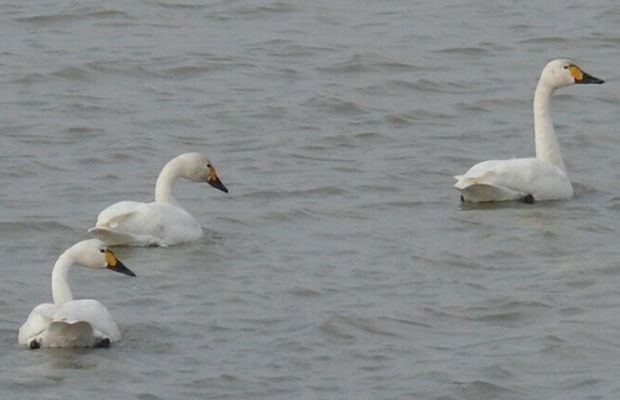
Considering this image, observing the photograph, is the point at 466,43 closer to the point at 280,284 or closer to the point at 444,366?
the point at 280,284

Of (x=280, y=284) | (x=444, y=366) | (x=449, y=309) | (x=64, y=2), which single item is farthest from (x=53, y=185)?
(x=64, y=2)

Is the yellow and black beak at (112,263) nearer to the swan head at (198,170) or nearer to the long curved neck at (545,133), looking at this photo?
the swan head at (198,170)

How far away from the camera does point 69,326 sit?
10656 mm

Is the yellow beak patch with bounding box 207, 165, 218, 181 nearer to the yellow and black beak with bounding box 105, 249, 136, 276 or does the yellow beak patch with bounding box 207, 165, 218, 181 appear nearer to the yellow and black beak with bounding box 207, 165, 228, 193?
the yellow and black beak with bounding box 207, 165, 228, 193

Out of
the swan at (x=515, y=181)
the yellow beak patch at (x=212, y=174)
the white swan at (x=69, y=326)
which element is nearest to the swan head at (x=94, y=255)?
the white swan at (x=69, y=326)

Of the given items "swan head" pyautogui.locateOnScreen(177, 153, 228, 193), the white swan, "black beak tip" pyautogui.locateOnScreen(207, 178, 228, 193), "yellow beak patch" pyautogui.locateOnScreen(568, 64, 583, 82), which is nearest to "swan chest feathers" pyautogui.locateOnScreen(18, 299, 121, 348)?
the white swan

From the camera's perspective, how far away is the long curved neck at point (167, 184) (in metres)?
14.0

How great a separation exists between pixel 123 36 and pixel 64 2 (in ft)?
5.16

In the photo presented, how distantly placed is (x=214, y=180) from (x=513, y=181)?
1984 mm

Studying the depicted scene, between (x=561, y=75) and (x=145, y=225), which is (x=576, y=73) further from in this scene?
(x=145, y=225)

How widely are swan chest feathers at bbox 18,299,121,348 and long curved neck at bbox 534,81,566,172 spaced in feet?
17.2

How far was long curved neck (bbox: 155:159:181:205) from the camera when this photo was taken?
1396cm

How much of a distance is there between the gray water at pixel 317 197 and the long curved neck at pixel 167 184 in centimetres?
33

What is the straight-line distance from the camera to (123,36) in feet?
65.5
